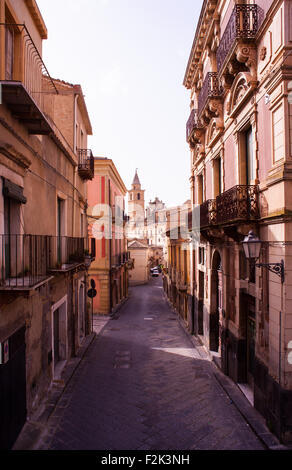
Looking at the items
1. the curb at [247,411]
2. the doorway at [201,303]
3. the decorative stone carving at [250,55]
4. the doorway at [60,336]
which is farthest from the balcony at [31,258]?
the decorative stone carving at [250,55]

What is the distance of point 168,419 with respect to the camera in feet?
28.0

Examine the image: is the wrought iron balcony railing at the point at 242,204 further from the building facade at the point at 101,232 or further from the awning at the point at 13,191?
the building facade at the point at 101,232

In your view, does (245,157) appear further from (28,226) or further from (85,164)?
(85,164)

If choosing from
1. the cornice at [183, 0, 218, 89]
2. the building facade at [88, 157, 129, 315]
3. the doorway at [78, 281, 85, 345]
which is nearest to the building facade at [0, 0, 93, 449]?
the doorway at [78, 281, 85, 345]

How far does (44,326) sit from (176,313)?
1739cm

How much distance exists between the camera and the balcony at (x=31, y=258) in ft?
20.6

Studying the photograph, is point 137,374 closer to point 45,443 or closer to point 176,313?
point 45,443

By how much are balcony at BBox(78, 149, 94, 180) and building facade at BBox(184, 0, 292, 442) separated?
5087 millimetres

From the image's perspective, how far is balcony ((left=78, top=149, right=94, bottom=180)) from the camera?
14.7 metres

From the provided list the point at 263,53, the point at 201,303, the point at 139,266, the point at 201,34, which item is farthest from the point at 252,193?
the point at 139,266

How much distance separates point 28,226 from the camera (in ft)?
26.6

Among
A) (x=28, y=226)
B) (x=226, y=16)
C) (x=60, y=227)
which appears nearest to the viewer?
(x=28, y=226)

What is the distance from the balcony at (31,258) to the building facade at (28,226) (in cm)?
2

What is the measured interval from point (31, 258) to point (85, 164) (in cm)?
859
